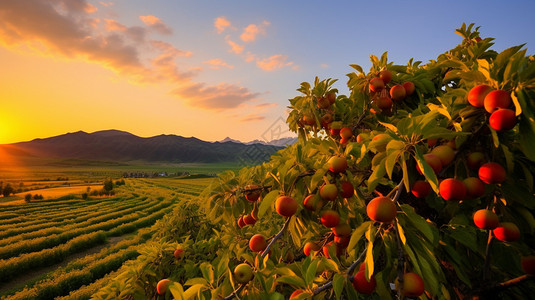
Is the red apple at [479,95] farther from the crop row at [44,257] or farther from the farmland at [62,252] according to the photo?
the crop row at [44,257]

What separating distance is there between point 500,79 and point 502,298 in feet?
5.44

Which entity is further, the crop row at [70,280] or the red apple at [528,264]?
the crop row at [70,280]

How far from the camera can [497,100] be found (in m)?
1.24

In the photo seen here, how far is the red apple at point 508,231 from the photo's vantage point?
5.03 ft

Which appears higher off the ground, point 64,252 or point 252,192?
point 252,192

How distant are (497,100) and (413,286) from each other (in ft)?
3.14

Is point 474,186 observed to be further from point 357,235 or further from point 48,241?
point 48,241

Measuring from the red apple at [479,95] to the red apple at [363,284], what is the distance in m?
1.05

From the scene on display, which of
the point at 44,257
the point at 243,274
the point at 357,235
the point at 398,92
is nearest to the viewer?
the point at 357,235

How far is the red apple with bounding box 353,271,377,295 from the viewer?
133cm

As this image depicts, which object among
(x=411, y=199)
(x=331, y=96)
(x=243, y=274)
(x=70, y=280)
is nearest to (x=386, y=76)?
(x=331, y=96)

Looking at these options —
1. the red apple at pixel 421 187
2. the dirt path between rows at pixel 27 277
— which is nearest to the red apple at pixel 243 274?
the red apple at pixel 421 187

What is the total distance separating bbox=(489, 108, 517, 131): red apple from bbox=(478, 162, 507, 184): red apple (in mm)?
237

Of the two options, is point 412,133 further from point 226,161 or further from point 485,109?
point 226,161
